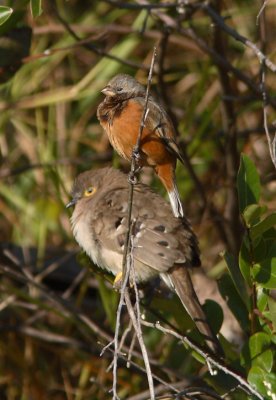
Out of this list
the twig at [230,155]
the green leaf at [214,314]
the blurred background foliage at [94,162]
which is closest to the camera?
the green leaf at [214,314]

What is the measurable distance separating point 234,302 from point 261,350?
425 millimetres

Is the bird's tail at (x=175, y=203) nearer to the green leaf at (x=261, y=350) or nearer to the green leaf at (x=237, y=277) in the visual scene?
the green leaf at (x=237, y=277)

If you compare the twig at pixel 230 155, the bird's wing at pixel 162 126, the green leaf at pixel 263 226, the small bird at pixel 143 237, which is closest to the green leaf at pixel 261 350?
the green leaf at pixel 263 226

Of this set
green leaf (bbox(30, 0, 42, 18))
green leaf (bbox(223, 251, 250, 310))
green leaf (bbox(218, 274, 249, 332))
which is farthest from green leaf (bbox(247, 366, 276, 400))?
green leaf (bbox(30, 0, 42, 18))

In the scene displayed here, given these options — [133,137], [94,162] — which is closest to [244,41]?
[133,137]

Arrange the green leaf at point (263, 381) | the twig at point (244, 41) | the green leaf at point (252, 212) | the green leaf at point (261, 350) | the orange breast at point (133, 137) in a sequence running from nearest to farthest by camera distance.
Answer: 1. the green leaf at point (252, 212)
2. the green leaf at point (263, 381)
3. the green leaf at point (261, 350)
4. the twig at point (244, 41)
5. the orange breast at point (133, 137)

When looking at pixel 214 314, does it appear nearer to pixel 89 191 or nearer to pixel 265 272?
pixel 265 272

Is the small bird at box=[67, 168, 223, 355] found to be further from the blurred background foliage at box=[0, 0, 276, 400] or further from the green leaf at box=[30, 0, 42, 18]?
the green leaf at box=[30, 0, 42, 18]

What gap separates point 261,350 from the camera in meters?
3.77

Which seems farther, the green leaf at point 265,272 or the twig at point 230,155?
the twig at point 230,155

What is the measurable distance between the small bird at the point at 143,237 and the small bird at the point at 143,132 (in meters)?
0.20

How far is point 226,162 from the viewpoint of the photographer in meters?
6.14

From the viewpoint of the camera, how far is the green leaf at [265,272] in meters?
3.68

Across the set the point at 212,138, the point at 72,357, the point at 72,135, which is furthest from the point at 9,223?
the point at 212,138
